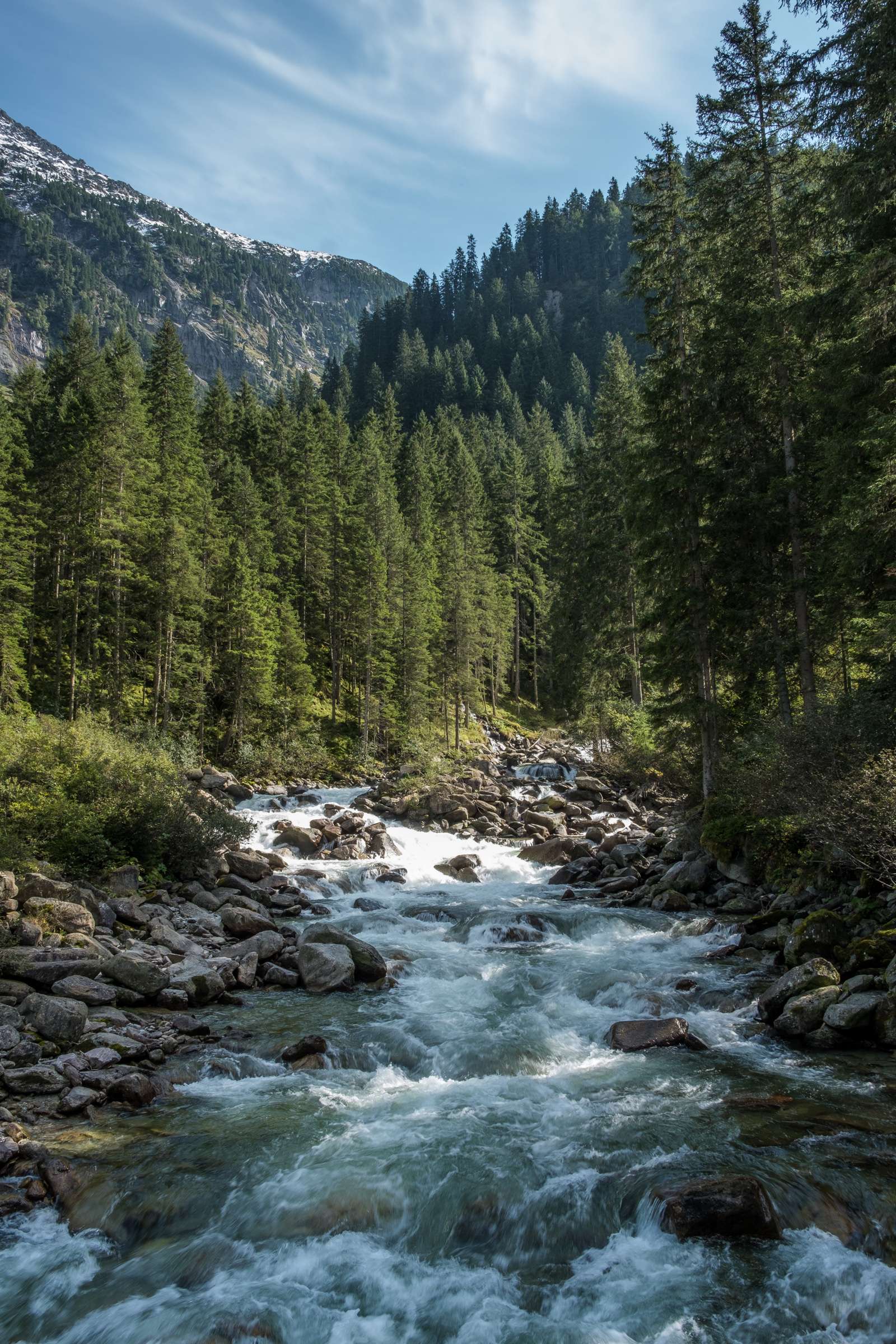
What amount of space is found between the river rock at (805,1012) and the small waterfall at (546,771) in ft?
92.8

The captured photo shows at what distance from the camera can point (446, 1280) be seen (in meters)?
5.96

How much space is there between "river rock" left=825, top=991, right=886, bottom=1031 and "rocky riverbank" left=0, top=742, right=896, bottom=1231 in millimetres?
20

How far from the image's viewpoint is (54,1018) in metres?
9.11

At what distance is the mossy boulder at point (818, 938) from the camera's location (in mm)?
11266

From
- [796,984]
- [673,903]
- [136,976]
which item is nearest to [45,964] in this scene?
Answer: [136,976]

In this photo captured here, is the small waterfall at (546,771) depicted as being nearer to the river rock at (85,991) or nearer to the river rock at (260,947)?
the river rock at (260,947)

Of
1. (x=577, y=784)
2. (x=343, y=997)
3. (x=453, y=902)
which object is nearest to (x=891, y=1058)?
(x=343, y=997)

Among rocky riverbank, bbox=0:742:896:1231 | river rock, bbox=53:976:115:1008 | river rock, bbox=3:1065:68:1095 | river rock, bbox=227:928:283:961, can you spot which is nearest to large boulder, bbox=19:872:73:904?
rocky riverbank, bbox=0:742:896:1231

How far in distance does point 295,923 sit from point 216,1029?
586cm

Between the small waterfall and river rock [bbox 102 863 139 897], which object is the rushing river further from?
the small waterfall

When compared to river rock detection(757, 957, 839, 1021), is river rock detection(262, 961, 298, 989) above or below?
below

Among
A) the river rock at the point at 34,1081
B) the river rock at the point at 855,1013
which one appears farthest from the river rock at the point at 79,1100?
the river rock at the point at 855,1013

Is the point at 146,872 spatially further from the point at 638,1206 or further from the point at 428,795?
the point at 428,795

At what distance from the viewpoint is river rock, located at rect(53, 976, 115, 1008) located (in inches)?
397
